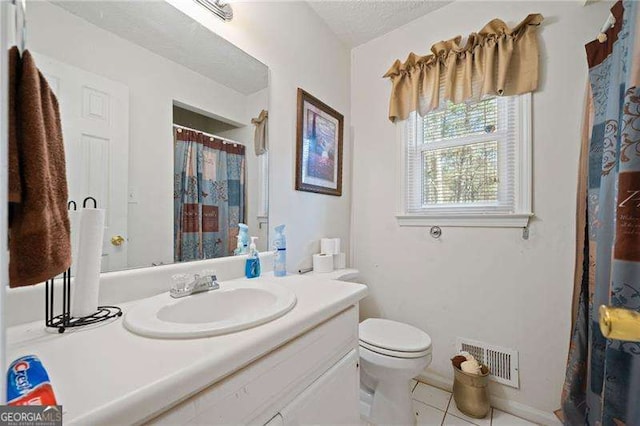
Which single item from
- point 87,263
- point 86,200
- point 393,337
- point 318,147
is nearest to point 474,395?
point 393,337

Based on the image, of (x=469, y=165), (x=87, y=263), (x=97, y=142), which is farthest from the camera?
(x=469, y=165)

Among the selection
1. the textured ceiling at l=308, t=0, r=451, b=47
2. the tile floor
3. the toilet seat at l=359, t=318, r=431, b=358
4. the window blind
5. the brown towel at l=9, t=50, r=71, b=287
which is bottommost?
the tile floor

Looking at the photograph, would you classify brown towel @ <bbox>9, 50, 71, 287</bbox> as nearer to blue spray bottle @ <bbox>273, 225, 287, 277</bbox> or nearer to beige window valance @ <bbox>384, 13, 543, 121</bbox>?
blue spray bottle @ <bbox>273, 225, 287, 277</bbox>

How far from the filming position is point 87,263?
2.18 feet

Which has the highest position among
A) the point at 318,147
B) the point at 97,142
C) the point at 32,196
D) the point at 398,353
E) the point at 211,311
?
the point at 318,147

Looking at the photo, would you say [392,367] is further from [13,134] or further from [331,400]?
[13,134]

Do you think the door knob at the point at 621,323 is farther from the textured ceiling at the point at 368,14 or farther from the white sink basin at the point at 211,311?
the textured ceiling at the point at 368,14

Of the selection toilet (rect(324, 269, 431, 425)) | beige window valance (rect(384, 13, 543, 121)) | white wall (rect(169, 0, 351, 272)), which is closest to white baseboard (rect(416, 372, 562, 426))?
toilet (rect(324, 269, 431, 425))

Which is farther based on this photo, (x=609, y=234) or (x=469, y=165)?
(x=469, y=165)

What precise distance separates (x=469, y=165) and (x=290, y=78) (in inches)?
47.8

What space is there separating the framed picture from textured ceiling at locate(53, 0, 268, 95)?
0.35 m

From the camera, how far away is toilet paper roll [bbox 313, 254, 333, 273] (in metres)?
1.57

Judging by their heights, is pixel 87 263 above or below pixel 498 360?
above

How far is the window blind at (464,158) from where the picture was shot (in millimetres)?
1447
